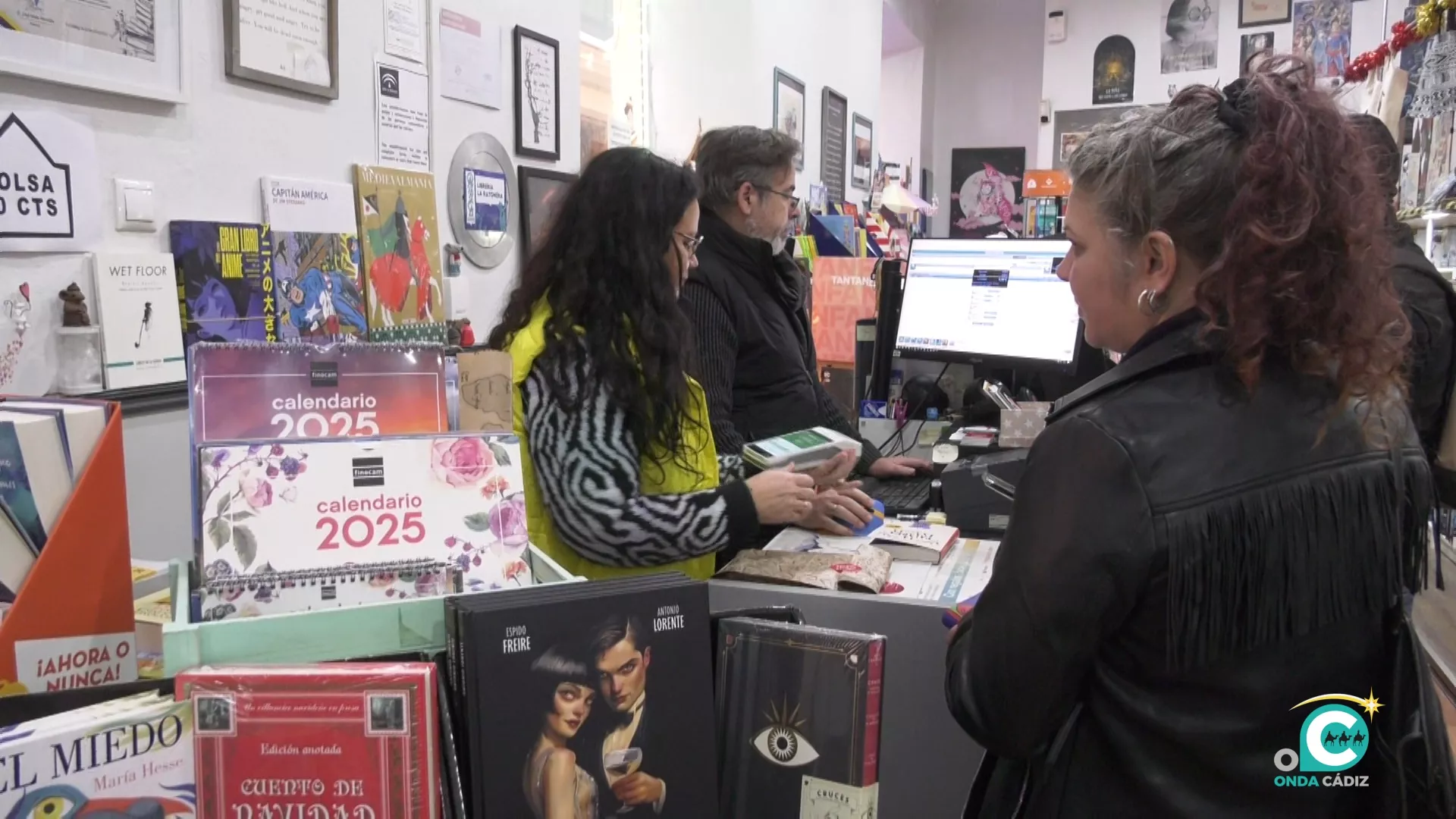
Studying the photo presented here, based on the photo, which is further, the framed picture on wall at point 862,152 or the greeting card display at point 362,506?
the framed picture on wall at point 862,152

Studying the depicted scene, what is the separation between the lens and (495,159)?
2.57 metres

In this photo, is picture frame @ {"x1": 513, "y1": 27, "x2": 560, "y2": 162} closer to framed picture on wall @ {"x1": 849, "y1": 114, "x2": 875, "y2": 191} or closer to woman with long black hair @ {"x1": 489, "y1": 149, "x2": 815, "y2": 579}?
woman with long black hair @ {"x1": 489, "y1": 149, "x2": 815, "y2": 579}

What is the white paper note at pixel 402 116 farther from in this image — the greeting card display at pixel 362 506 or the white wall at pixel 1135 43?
the white wall at pixel 1135 43

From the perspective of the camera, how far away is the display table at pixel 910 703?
143 centimetres

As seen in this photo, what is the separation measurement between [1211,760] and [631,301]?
37.4 inches

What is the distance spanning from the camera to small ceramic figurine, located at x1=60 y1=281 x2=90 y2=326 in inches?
60.6

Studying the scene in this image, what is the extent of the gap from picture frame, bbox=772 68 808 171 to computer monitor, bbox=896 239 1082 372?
2005 millimetres

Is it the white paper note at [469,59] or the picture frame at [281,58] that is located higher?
the white paper note at [469,59]

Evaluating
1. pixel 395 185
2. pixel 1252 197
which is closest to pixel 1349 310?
pixel 1252 197

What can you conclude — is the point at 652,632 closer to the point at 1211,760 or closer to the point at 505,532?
the point at 505,532

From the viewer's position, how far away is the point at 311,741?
0.82 m

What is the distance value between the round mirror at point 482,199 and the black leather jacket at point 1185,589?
72.0 inches

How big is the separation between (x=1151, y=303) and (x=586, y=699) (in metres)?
0.66

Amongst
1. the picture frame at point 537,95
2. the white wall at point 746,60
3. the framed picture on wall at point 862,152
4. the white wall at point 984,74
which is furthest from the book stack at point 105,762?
the white wall at point 984,74
